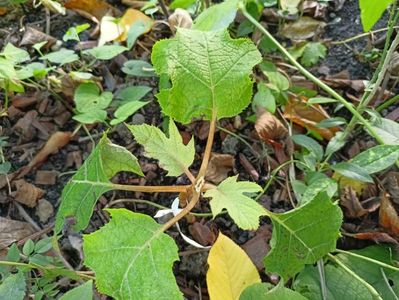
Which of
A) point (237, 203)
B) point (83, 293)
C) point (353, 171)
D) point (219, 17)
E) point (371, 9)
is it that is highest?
point (371, 9)

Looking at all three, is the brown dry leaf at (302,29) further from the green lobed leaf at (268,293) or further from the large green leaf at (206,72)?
the green lobed leaf at (268,293)

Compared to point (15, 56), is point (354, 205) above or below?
below

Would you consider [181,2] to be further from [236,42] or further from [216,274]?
[216,274]

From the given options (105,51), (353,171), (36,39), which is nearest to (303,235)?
(353,171)

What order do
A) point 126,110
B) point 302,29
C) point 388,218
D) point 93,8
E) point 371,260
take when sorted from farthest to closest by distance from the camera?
1. point 93,8
2. point 302,29
3. point 126,110
4. point 388,218
5. point 371,260

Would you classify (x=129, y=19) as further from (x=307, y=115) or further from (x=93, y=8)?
(x=307, y=115)

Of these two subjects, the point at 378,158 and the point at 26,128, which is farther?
the point at 26,128
